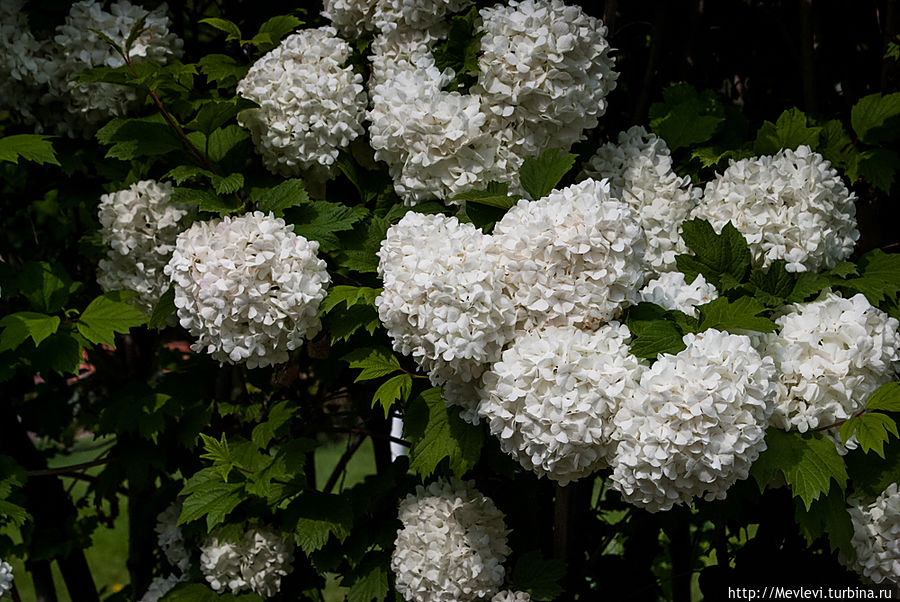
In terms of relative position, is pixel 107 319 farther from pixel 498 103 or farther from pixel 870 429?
pixel 870 429

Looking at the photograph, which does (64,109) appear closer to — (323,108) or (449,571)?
(323,108)

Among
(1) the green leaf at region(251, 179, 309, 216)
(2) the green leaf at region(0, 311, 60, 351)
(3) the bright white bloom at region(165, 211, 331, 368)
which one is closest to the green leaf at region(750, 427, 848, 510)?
(3) the bright white bloom at region(165, 211, 331, 368)

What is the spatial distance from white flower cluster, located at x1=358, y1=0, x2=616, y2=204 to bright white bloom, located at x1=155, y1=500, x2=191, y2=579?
153cm

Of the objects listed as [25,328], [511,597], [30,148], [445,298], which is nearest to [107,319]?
[25,328]

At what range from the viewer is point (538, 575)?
2420mm

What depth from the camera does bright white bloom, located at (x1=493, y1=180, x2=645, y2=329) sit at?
192 cm

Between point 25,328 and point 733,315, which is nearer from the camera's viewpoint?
point 733,315

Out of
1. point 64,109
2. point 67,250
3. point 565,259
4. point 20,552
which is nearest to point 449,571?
point 565,259

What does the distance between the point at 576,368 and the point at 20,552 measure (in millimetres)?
2262

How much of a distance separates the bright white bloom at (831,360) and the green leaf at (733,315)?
107mm

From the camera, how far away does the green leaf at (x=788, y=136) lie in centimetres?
236

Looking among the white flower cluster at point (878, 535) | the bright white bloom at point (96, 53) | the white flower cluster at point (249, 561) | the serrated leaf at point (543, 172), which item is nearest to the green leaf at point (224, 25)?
the bright white bloom at point (96, 53)

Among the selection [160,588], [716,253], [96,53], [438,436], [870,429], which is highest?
[96,53]

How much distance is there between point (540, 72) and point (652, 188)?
0.45 m
